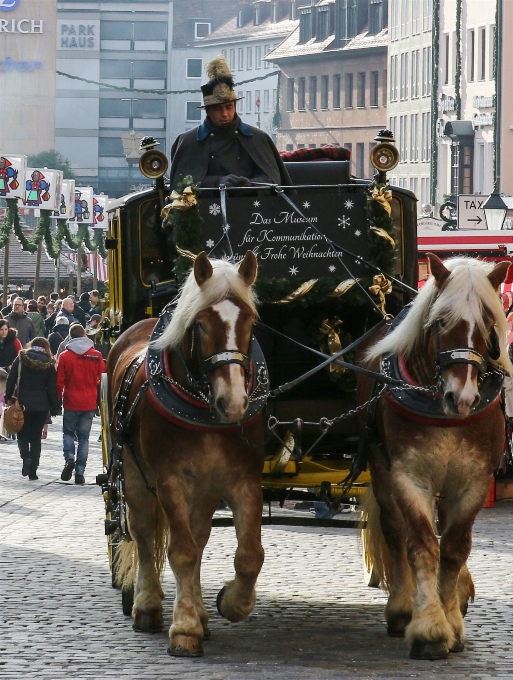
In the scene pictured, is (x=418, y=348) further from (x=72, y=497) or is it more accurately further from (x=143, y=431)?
(x=72, y=497)

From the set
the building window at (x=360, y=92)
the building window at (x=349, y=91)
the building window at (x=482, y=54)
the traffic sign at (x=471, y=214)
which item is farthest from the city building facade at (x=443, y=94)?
the traffic sign at (x=471, y=214)

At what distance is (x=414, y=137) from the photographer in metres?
77.5

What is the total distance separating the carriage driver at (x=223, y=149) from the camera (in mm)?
9891

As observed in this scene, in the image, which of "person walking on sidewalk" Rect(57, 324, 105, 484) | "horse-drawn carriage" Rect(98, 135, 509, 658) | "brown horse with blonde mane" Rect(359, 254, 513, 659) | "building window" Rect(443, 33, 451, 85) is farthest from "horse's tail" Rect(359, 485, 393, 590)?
"building window" Rect(443, 33, 451, 85)

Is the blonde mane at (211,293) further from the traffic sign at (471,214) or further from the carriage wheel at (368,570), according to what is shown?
the traffic sign at (471,214)

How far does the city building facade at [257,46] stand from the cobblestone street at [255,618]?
9618cm

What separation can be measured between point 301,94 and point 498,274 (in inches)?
3605

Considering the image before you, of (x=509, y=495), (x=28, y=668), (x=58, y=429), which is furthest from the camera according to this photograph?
(x=58, y=429)

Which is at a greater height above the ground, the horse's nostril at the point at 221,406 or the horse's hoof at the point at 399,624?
the horse's nostril at the point at 221,406

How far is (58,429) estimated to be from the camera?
26.5 metres

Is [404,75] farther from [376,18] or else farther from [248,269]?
[248,269]

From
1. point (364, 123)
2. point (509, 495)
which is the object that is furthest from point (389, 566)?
point (364, 123)

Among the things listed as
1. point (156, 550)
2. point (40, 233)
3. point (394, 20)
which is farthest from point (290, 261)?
point (394, 20)

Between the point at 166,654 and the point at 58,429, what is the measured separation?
18.5m
